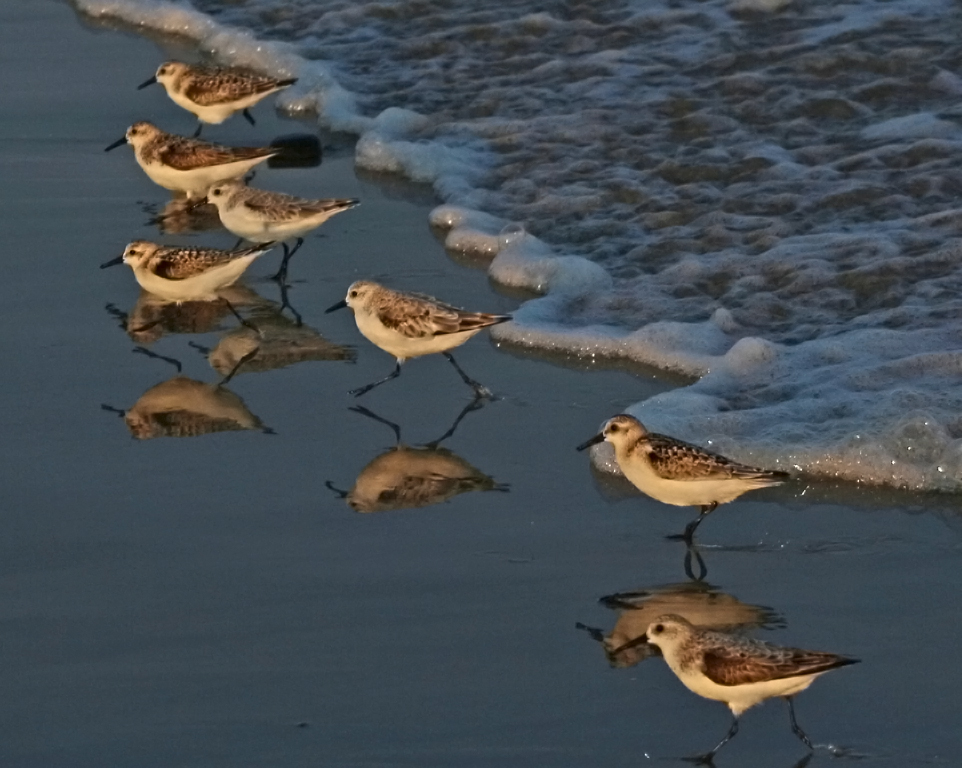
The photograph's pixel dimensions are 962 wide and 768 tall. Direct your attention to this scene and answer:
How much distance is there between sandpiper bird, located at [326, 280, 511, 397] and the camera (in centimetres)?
720

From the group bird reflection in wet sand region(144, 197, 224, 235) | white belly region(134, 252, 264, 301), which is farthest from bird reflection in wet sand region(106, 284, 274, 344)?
bird reflection in wet sand region(144, 197, 224, 235)

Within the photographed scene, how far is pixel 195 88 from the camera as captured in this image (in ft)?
34.8

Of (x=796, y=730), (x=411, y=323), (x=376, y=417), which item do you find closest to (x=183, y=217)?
(x=411, y=323)

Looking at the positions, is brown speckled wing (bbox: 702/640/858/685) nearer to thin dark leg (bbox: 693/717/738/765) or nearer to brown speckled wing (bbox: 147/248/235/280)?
thin dark leg (bbox: 693/717/738/765)

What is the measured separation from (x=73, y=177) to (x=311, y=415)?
3294mm

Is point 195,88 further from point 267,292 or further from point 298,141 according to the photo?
point 267,292

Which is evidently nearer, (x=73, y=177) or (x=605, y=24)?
(x=73, y=177)

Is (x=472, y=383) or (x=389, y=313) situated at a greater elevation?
(x=389, y=313)

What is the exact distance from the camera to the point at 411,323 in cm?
720

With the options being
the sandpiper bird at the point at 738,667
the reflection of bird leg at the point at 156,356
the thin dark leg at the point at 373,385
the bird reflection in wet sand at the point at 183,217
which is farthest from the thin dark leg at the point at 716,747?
the bird reflection in wet sand at the point at 183,217

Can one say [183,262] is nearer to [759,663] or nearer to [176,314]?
[176,314]

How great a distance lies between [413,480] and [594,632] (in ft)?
4.34

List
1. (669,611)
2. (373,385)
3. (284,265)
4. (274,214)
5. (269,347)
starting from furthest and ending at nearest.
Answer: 1. (284,265)
2. (274,214)
3. (269,347)
4. (373,385)
5. (669,611)

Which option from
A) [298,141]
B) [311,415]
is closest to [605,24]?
[298,141]
